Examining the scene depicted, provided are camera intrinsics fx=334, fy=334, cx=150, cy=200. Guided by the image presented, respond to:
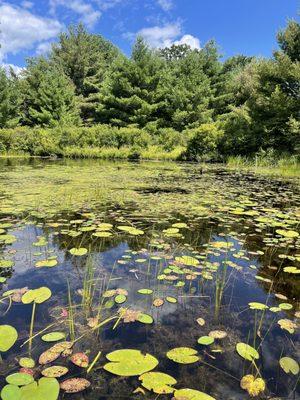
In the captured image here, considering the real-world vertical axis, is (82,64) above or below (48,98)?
above

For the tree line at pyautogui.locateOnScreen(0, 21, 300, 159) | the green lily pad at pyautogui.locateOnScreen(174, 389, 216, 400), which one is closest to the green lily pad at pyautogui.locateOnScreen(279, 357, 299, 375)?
the green lily pad at pyautogui.locateOnScreen(174, 389, 216, 400)

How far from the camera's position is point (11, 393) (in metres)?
1.37

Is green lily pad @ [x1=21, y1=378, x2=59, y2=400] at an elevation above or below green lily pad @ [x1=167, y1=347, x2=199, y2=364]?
above

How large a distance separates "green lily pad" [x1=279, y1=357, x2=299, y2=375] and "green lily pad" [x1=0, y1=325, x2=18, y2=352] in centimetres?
142

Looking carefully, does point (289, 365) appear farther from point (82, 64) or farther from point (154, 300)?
point (82, 64)

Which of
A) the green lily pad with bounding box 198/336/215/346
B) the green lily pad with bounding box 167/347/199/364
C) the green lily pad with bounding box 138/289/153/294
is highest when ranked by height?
the green lily pad with bounding box 138/289/153/294

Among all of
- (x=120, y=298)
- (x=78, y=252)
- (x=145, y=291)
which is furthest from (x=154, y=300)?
(x=78, y=252)

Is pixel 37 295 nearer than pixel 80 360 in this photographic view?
No

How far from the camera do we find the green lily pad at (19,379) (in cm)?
145

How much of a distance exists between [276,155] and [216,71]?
17571 mm

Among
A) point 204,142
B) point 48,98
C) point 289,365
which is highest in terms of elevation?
point 48,98

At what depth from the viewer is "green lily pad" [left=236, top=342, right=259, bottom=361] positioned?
1.76 m

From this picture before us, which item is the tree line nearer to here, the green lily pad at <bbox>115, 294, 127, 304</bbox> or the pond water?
the pond water

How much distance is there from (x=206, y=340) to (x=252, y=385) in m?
0.38
